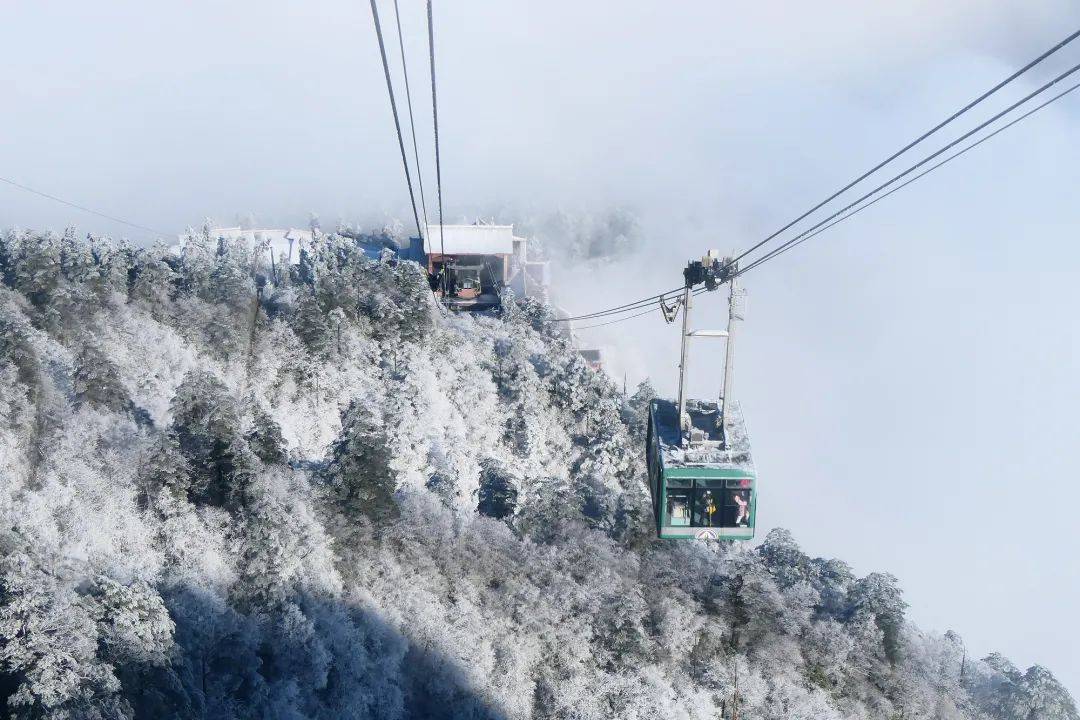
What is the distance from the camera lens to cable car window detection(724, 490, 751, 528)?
1089 inches

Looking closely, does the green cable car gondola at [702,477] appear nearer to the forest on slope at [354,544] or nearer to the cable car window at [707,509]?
the cable car window at [707,509]

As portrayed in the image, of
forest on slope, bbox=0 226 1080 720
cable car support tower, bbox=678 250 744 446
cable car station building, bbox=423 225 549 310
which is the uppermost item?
cable car station building, bbox=423 225 549 310

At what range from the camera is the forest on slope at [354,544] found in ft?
116

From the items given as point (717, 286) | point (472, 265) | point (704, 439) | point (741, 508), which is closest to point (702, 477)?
point (704, 439)

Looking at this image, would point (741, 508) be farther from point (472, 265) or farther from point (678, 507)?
point (472, 265)

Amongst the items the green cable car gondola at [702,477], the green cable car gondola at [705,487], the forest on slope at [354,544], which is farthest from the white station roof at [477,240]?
the green cable car gondola at [705,487]

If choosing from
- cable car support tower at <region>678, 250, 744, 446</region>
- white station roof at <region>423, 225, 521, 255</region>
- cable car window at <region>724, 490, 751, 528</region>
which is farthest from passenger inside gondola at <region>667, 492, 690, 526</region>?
white station roof at <region>423, 225, 521, 255</region>

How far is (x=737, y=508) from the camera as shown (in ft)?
91.1

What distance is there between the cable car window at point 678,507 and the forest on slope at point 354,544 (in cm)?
1852

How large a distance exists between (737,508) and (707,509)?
0.96m

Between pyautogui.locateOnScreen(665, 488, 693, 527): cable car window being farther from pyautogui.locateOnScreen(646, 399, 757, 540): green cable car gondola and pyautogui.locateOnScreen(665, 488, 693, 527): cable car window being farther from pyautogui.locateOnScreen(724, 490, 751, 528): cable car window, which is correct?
pyautogui.locateOnScreen(724, 490, 751, 528): cable car window

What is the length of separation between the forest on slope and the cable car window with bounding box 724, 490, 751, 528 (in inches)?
778

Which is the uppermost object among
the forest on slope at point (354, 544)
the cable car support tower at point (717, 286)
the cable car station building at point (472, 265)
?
the cable car station building at point (472, 265)

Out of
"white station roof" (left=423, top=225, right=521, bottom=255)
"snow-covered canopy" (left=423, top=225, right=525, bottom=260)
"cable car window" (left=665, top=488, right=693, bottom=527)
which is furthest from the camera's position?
"snow-covered canopy" (left=423, top=225, right=525, bottom=260)
